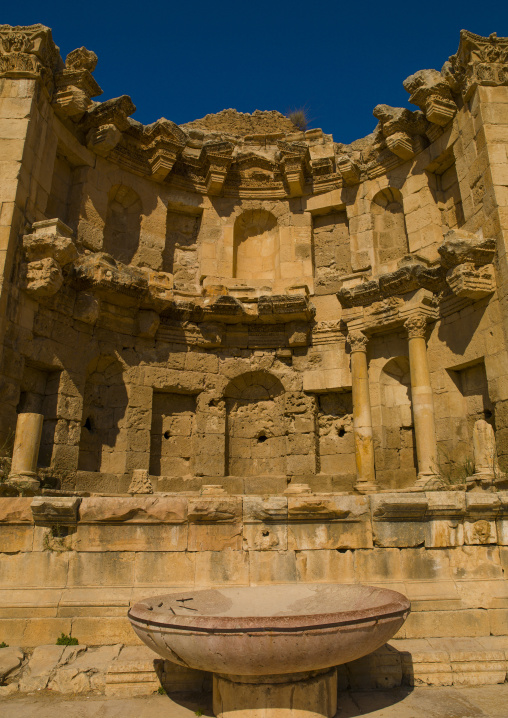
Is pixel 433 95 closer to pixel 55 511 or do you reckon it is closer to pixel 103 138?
pixel 103 138

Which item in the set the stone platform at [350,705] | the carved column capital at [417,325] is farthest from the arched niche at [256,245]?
the stone platform at [350,705]

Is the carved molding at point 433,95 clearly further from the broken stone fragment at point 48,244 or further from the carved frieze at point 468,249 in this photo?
the broken stone fragment at point 48,244

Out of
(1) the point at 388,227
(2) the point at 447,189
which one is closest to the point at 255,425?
(1) the point at 388,227

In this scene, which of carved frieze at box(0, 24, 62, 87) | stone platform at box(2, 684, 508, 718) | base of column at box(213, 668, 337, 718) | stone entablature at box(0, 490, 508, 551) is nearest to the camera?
base of column at box(213, 668, 337, 718)

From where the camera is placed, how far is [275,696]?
3.79 meters

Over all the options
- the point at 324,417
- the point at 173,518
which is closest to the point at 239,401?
the point at 324,417

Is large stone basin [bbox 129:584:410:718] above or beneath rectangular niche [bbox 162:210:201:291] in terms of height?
beneath

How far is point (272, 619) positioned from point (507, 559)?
330 cm

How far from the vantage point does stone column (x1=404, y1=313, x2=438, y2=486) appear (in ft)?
33.9

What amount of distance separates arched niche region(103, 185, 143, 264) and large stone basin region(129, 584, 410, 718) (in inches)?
387

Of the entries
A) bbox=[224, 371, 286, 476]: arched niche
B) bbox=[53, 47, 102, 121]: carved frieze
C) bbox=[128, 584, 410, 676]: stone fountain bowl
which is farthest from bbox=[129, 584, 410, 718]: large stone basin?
bbox=[53, 47, 102, 121]: carved frieze

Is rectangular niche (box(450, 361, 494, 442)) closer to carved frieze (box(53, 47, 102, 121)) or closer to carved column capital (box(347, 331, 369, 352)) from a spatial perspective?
carved column capital (box(347, 331, 369, 352))

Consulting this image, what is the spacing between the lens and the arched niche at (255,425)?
41.0 feet

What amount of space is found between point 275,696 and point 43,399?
7.95m
